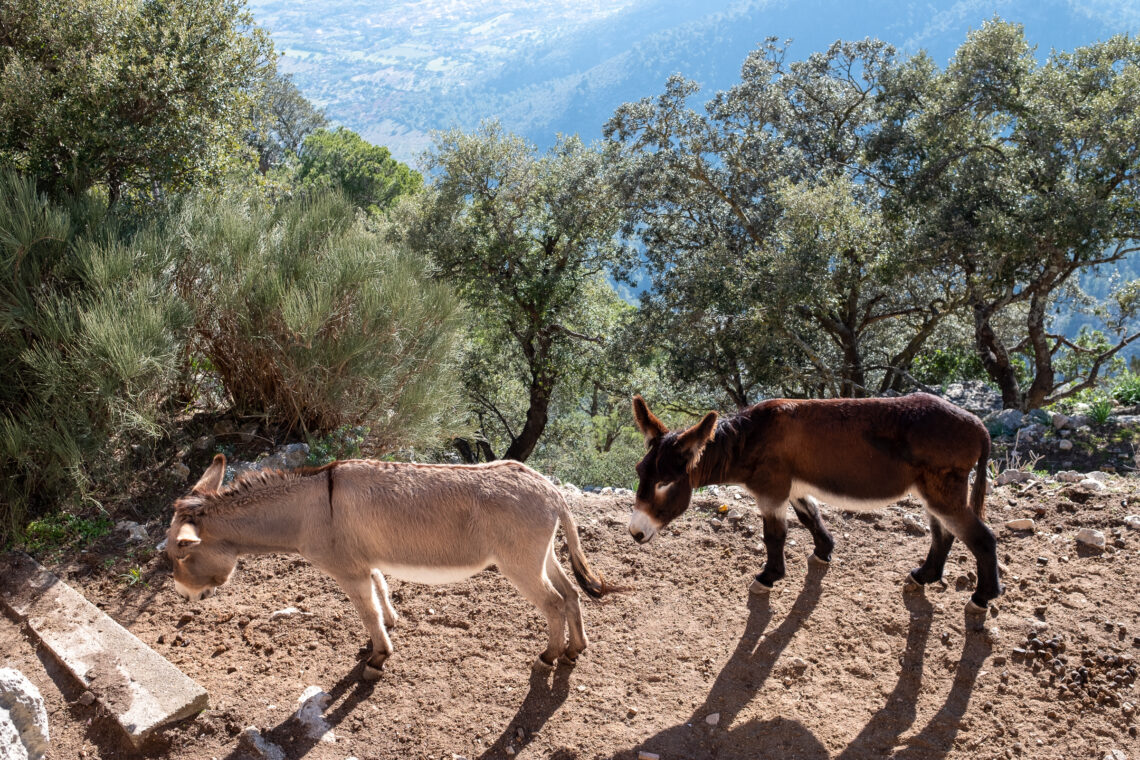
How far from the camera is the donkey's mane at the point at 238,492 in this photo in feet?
15.1

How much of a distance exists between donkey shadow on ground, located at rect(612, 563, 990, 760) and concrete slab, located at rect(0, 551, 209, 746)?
261cm

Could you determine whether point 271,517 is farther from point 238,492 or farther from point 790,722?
point 790,722

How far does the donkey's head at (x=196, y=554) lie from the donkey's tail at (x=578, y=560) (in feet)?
6.83

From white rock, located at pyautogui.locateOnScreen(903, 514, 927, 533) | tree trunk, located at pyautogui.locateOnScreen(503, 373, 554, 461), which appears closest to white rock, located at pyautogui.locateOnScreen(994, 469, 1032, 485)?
white rock, located at pyautogui.locateOnScreen(903, 514, 927, 533)

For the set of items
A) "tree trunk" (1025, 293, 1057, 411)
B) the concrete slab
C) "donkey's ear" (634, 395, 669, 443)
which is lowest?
"tree trunk" (1025, 293, 1057, 411)

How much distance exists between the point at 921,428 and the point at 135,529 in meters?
6.38

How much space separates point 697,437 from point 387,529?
6.62ft

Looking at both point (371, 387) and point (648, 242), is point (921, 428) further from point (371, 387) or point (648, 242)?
point (648, 242)

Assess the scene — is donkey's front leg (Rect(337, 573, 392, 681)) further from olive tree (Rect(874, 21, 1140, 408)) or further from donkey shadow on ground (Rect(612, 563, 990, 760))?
olive tree (Rect(874, 21, 1140, 408))

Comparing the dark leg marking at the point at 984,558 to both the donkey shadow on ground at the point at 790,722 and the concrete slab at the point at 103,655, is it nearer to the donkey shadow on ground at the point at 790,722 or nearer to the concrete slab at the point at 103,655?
the donkey shadow on ground at the point at 790,722

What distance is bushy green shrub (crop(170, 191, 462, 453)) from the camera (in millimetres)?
7609

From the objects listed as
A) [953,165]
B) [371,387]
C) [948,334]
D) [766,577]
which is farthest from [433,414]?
[948,334]

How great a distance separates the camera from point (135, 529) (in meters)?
6.52

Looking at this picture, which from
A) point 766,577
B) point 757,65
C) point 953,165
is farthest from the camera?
point 757,65
